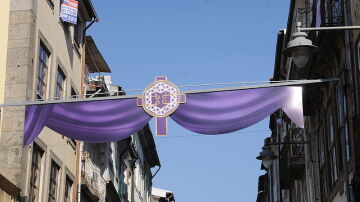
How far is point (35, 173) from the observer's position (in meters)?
22.3

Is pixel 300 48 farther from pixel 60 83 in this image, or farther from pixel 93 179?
pixel 93 179

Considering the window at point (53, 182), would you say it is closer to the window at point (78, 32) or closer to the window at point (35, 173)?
the window at point (35, 173)

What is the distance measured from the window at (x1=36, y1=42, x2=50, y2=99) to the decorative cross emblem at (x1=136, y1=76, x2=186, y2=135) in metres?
8.43

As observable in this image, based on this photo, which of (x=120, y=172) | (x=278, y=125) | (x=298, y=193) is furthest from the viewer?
(x=278, y=125)

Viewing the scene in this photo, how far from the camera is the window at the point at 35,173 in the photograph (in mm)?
21891

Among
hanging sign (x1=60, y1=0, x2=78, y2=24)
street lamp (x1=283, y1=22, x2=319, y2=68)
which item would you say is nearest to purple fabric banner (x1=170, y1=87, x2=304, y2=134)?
street lamp (x1=283, y1=22, x2=319, y2=68)

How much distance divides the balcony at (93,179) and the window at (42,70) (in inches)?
214

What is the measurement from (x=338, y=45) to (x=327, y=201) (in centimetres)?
605

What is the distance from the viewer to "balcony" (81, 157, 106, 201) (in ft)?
92.7

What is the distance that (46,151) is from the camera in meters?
23.3

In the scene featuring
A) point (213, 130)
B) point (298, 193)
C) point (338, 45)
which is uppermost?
point (338, 45)

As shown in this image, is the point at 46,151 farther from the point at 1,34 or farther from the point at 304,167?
the point at 304,167

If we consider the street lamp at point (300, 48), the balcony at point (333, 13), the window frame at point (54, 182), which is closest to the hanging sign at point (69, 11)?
the window frame at point (54, 182)

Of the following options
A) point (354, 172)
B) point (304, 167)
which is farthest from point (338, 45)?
point (304, 167)
